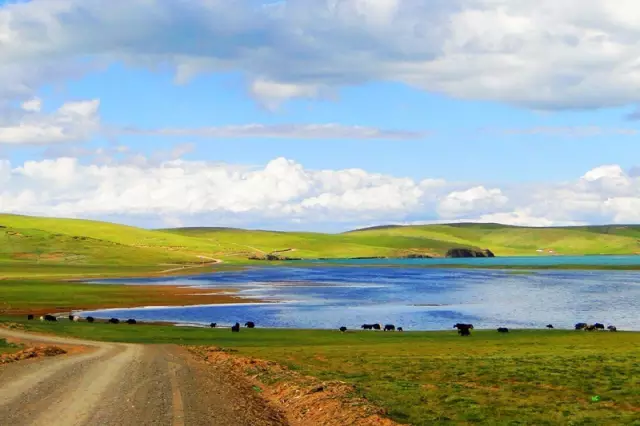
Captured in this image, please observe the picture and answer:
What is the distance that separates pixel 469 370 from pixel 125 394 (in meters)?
13.9

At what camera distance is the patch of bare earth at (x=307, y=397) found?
845 inches

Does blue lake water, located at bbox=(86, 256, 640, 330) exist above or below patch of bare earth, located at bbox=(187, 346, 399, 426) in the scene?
below

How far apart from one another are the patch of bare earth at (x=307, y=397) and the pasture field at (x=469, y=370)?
60 centimetres

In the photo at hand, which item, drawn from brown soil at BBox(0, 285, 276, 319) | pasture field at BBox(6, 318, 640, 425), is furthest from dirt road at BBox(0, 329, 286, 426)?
brown soil at BBox(0, 285, 276, 319)

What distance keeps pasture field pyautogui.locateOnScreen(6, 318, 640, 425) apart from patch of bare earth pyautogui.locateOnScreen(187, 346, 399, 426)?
1.96 feet

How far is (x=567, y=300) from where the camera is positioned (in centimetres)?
10500

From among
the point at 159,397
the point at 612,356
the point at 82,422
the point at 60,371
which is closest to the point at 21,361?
the point at 60,371

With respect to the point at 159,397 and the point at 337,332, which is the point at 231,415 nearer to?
the point at 159,397

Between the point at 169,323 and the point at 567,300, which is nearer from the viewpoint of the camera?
the point at 169,323

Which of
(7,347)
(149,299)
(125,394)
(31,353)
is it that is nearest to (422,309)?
(149,299)

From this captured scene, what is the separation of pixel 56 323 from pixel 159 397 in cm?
4200

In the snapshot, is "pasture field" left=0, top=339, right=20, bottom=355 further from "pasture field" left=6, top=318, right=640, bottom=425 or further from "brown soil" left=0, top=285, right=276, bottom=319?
"brown soil" left=0, top=285, right=276, bottom=319

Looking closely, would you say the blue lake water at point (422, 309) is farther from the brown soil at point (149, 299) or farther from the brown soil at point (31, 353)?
the brown soil at point (31, 353)

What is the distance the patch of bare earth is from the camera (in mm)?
21469
